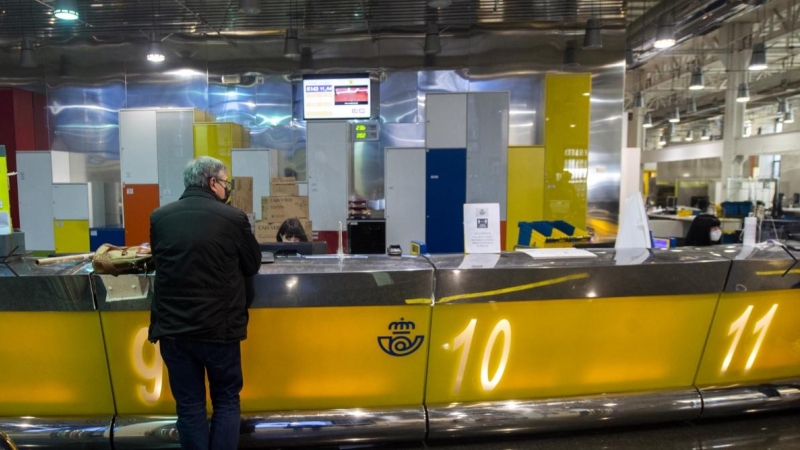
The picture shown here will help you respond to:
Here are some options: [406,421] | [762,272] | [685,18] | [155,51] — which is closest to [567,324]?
[406,421]

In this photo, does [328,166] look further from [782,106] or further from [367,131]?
[782,106]

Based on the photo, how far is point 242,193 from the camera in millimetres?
6426

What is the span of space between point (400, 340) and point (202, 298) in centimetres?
105

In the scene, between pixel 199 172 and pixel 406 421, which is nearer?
pixel 199 172

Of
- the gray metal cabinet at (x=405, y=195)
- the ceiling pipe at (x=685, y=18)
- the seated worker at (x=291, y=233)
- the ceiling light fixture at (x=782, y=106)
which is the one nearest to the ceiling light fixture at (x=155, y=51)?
the gray metal cabinet at (x=405, y=195)

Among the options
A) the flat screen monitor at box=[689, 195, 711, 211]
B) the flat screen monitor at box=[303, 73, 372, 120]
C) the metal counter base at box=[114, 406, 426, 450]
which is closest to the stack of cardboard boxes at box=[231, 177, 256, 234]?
the flat screen monitor at box=[303, 73, 372, 120]

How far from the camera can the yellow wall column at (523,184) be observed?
24.3ft

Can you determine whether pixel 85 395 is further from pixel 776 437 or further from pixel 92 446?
pixel 776 437

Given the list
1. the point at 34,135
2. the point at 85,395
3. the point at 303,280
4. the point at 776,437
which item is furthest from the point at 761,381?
the point at 34,135

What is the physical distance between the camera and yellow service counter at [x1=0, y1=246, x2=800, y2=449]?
247cm

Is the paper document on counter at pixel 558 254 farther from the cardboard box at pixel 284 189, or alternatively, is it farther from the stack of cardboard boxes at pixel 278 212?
the cardboard box at pixel 284 189

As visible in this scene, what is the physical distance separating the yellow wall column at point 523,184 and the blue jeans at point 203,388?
18.9ft

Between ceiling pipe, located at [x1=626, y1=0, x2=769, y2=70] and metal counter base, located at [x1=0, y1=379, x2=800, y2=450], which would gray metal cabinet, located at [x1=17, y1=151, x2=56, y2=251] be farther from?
ceiling pipe, located at [x1=626, y1=0, x2=769, y2=70]

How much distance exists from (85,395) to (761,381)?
3936mm
